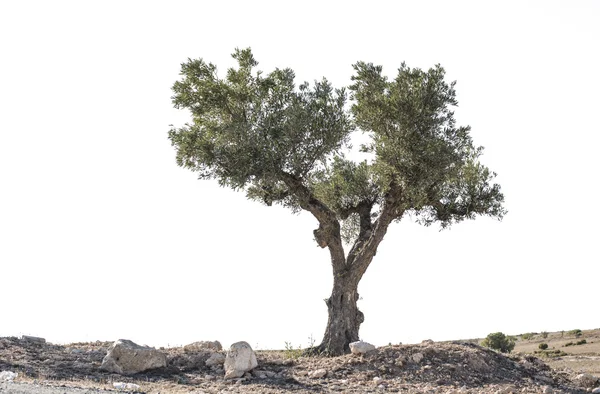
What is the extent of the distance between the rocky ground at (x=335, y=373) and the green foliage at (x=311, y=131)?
586 centimetres

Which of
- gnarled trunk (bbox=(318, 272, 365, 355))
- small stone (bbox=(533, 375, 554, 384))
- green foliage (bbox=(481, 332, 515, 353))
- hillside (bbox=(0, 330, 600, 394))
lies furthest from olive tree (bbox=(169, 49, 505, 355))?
green foliage (bbox=(481, 332, 515, 353))

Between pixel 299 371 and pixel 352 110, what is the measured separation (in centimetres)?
957

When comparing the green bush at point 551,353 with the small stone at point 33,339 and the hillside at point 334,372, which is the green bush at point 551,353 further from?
the small stone at point 33,339

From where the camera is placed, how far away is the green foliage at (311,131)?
22469 mm

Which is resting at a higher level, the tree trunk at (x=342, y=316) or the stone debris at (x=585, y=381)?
the tree trunk at (x=342, y=316)

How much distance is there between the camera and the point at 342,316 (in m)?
23.8

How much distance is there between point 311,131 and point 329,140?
2.46 ft

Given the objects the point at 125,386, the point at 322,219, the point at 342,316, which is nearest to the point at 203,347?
the point at 342,316

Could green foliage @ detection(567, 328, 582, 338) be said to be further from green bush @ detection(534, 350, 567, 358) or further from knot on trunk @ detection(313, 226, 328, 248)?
knot on trunk @ detection(313, 226, 328, 248)

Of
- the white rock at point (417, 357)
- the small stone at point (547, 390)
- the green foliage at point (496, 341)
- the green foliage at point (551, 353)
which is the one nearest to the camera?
the small stone at point (547, 390)

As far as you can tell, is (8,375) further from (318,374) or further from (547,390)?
(547,390)

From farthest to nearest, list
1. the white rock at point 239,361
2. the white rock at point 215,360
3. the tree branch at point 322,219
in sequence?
1. the tree branch at point 322,219
2. the white rock at point 215,360
3. the white rock at point 239,361

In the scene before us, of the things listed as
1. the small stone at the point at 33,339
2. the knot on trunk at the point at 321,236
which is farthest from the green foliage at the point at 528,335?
the small stone at the point at 33,339

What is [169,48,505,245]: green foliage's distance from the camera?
73.7 feet
